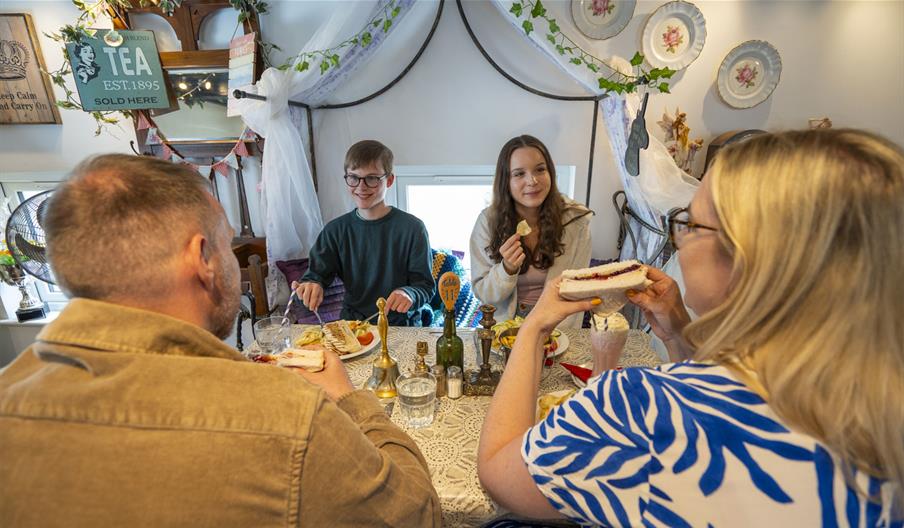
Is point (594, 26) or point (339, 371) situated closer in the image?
point (339, 371)

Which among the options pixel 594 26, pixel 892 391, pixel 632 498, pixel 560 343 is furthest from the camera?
pixel 594 26

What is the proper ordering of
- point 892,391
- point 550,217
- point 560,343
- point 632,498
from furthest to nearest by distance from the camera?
1. point 550,217
2. point 560,343
3. point 632,498
4. point 892,391

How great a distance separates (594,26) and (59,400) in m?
3.12

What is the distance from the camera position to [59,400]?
561 millimetres

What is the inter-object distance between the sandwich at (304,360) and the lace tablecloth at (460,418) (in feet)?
1.00

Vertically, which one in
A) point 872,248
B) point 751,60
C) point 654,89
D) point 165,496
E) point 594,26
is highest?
point 594,26

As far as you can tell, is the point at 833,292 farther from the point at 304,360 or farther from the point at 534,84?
the point at 534,84

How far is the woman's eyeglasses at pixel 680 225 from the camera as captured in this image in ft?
2.60

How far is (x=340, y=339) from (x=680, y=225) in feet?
4.21

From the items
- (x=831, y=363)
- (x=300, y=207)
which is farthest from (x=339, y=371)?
(x=300, y=207)

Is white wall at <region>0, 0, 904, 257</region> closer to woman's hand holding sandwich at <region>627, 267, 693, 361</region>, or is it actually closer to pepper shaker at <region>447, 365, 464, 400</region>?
woman's hand holding sandwich at <region>627, 267, 693, 361</region>

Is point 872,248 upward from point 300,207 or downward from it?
upward

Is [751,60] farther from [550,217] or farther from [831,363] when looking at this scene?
[831,363]

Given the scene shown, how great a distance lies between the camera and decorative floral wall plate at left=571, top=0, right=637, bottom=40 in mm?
2576
